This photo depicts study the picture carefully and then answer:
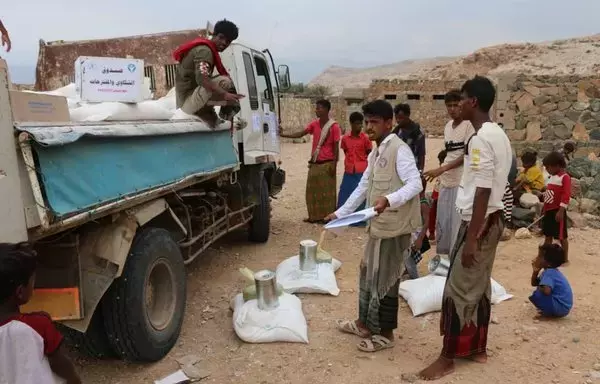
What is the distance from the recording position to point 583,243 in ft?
19.8

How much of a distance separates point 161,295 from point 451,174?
2.58 metres

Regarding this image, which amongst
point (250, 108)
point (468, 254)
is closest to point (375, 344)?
point (468, 254)

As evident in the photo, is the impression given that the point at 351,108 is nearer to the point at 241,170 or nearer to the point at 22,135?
the point at 241,170

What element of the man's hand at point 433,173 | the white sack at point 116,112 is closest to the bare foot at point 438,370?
the man's hand at point 433,173

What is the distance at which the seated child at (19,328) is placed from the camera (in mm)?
1692

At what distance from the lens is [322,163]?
7105mm

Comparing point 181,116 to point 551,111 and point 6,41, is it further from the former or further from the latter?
point 551,111

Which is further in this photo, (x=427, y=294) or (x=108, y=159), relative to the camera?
(x=427, y=294)

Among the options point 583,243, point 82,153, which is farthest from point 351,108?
point 82,153

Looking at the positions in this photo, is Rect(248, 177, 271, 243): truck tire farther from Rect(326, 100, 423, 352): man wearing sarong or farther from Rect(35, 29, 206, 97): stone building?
Rect(326, 100, 423, 352): man wearing sarong

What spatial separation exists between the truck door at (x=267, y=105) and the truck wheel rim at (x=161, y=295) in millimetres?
2809

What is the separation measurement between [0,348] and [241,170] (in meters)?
4.27

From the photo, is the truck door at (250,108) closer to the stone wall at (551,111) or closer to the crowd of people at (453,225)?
the crowd of people at (453,225)

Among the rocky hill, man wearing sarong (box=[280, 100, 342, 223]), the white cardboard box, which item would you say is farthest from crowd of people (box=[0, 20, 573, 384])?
the rocky hill
